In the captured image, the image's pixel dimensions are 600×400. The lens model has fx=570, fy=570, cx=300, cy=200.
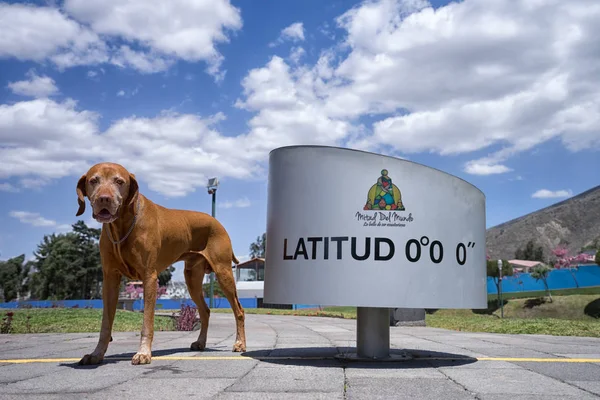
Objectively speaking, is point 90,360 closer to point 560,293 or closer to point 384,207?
point 384,207

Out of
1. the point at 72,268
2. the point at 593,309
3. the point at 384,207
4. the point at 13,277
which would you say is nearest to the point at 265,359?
the point at 384,207

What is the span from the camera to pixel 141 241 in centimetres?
622

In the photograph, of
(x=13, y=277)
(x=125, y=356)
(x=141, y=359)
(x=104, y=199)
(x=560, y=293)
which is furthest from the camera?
(x=13, y=277)

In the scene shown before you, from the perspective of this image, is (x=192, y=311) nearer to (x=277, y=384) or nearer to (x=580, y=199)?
(x=277, y=384)

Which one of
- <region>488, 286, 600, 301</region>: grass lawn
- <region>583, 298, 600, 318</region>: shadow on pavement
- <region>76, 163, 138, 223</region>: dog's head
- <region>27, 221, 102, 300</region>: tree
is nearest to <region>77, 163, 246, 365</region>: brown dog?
<region>76, 163, 138, 223</region>: dog's head

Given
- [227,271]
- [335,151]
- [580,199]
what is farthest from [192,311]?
[580,199]

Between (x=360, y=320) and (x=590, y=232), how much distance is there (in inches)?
5935

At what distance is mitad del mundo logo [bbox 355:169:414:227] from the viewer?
6078 mm

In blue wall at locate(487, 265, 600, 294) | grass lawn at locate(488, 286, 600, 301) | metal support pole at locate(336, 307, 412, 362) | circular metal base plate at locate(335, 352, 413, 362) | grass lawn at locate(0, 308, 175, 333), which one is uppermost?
blue wall at locate(487, 265, 600, 294)

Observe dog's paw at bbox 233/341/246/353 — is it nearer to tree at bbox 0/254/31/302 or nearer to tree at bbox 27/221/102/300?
tree at bbox 27/221/102/300

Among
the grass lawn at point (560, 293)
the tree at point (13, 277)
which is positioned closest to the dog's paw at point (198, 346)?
the grass lawn at point (560, 293)

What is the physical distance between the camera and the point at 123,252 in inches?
245

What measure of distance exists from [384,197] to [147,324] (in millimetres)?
2882

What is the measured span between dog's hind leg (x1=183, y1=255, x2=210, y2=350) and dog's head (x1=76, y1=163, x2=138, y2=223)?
1584mm
